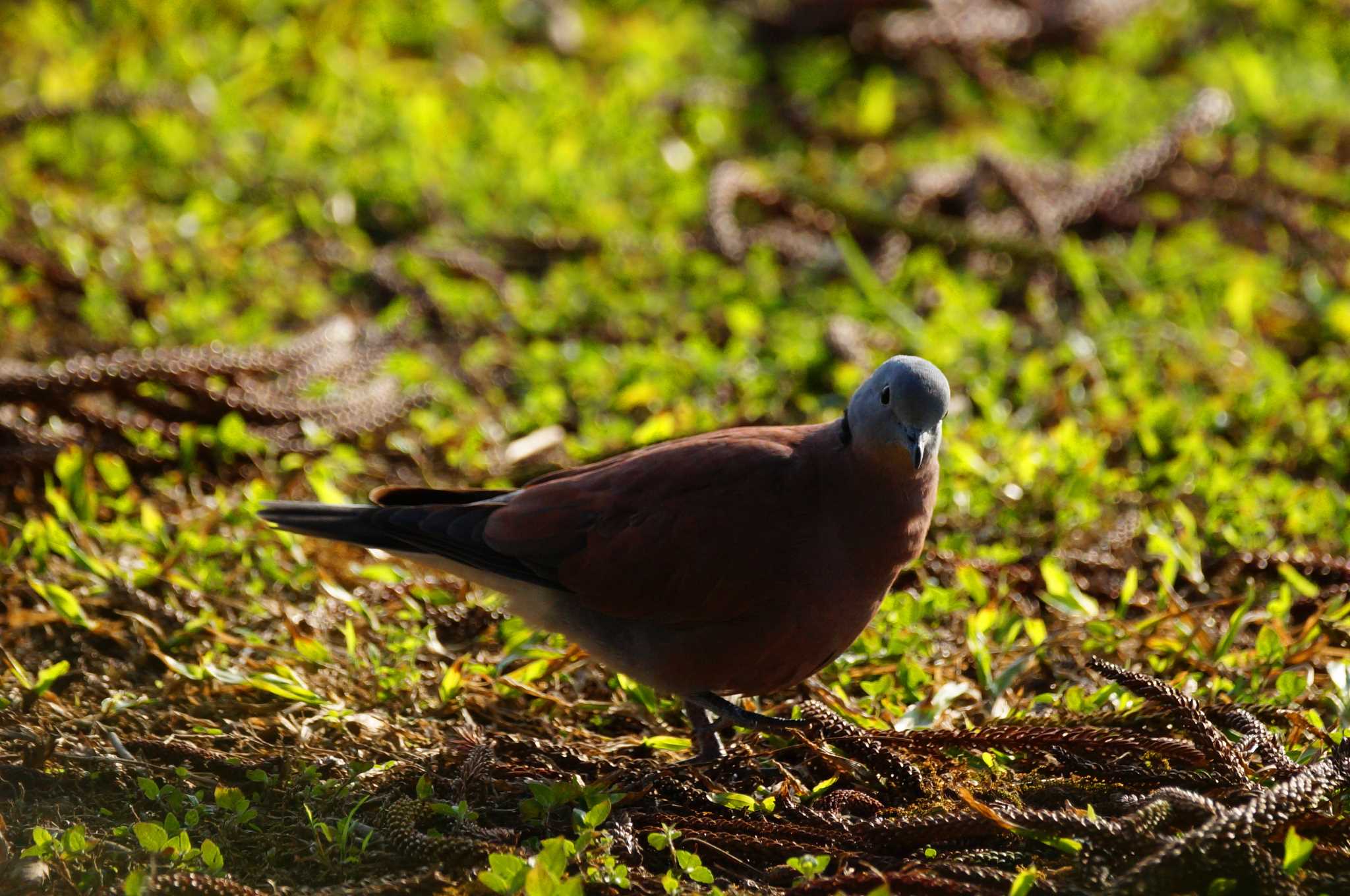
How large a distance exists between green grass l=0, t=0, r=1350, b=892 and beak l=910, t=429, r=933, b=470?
0.61 meters

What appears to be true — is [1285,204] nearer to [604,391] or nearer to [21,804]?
[604,391]

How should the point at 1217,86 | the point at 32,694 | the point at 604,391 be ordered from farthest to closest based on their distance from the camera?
the point at 1217,86 → the point at 604,391 → the point at 32,694

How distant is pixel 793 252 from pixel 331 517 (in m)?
2.95

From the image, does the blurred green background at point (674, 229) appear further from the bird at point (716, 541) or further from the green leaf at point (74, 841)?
the green leaf at point (74, 841)

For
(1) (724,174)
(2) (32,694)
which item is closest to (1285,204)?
(1) (724,174)

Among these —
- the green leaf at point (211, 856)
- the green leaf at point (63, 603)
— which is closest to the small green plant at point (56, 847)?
the green leaf at point (211, 856)

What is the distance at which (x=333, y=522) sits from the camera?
11.8 feet

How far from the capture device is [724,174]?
6.28 meters

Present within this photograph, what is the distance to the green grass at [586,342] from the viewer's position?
351cm

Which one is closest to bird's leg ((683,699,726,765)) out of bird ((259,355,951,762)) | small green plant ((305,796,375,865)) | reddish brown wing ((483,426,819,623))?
bird ((259,355,951,762))

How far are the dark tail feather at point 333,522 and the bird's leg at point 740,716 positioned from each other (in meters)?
0.89

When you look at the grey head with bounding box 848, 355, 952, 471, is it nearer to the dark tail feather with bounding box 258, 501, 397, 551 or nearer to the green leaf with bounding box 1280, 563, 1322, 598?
the green leaf with bounding box 1280, 563, 1322, 598

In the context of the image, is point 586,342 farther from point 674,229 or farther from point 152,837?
point 152,837

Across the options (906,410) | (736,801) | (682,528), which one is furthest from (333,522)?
(906,410)
